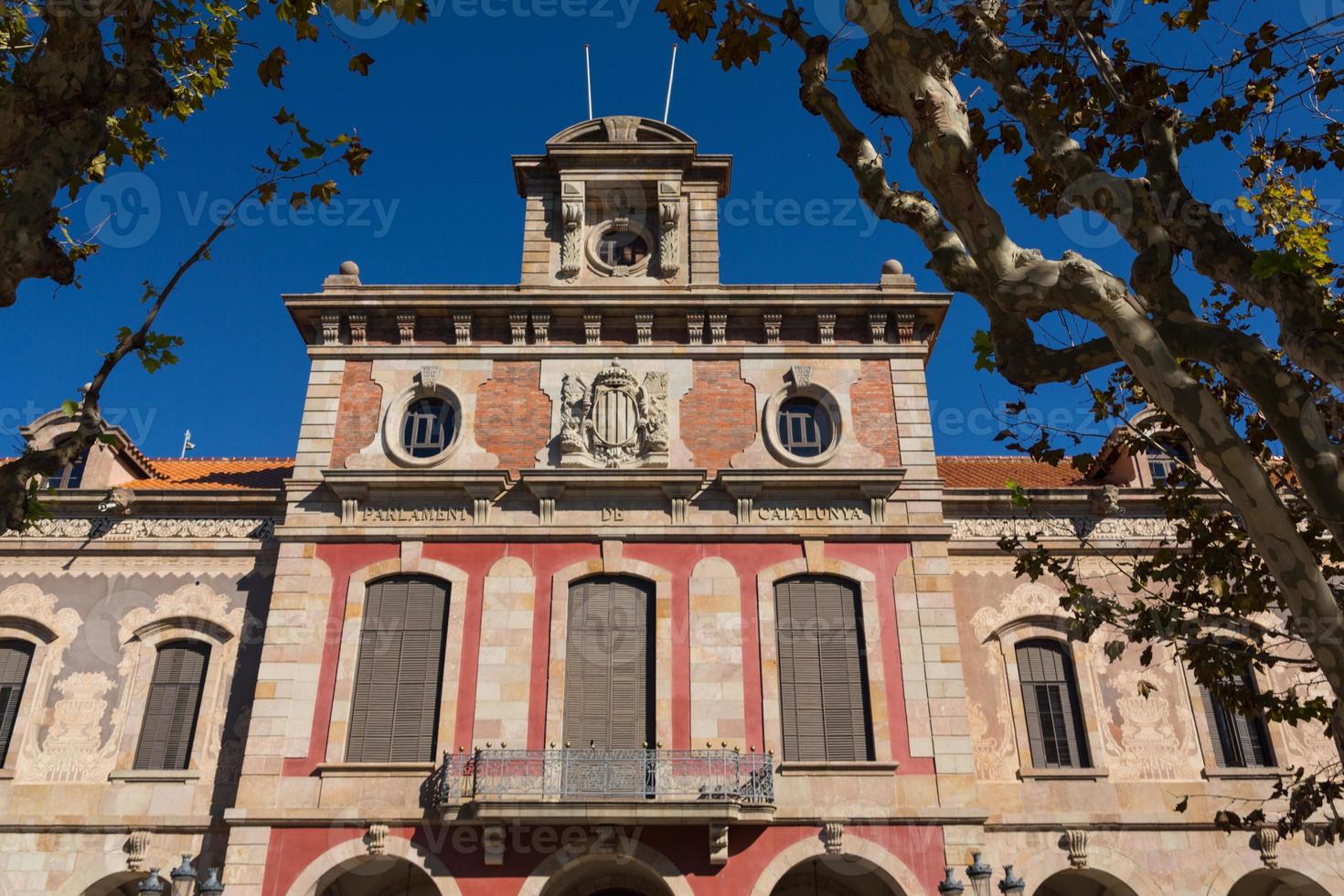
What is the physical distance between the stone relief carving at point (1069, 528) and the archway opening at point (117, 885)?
14641 mm

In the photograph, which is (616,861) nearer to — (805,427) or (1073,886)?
(1073,886)

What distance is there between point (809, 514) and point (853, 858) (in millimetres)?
5537

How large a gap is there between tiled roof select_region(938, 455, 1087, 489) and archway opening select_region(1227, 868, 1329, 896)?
7.24 m

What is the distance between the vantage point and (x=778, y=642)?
17578 millimetres

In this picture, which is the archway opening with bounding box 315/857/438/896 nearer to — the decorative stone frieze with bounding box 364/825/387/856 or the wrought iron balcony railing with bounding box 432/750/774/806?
the decorative stone frieze with bounding box 364/825/387/856

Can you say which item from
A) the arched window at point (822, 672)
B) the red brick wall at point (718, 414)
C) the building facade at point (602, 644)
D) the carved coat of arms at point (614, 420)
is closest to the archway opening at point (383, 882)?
the building facade at point (602, 644)

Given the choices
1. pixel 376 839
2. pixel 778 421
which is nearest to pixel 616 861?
pixel 376 839

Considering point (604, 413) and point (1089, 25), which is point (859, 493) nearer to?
point (604, 413)

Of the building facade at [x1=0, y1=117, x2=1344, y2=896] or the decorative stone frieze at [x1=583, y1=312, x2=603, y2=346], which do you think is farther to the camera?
the decorative stone frieze at [x1=583, y1=312, x2=603, y2=346]

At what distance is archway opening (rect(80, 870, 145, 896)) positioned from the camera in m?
16.7

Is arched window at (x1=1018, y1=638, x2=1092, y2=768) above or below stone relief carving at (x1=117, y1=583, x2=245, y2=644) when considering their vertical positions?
below

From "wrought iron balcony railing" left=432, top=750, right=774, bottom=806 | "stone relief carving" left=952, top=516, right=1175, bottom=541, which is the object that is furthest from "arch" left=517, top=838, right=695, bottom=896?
"stone relief carving" left=952, top=516, right=1175, bottom=541

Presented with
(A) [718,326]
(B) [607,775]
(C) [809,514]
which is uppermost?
(A) [718,326]

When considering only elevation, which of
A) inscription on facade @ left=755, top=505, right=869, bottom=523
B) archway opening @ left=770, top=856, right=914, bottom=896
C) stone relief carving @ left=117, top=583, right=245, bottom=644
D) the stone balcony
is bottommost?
archway opening @ left=770, top=856, right=914, bottom=896
